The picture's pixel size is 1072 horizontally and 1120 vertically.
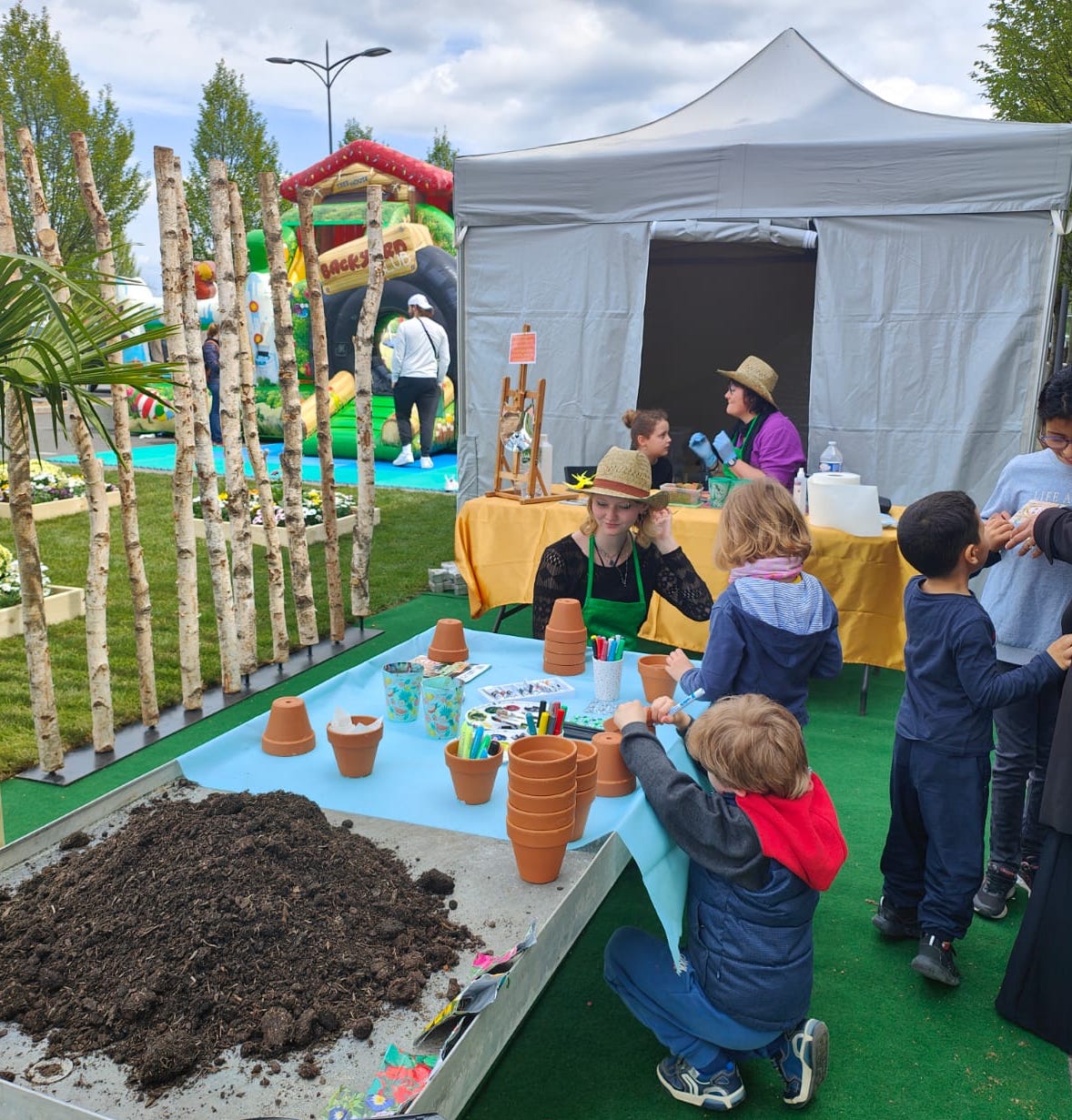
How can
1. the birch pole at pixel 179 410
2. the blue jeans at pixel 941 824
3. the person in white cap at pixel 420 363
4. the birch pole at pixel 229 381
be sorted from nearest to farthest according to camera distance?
1. the blue jeans at pixel 941 824
2. the birch pole at pixel 179 410
3. the birch pole at pixel 229 381
4. the person in white cap at pixel 420 363

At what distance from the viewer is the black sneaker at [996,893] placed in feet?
9.61

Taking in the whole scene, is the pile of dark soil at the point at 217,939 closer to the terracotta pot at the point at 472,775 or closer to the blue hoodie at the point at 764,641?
the terracotta pot at the point at 472,775

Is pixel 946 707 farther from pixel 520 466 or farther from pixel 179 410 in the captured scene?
pixel 520 466

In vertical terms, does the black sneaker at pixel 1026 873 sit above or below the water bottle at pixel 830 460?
below

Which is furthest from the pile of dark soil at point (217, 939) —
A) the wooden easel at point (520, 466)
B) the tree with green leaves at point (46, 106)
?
the tree with green leaves at point (46, 106)

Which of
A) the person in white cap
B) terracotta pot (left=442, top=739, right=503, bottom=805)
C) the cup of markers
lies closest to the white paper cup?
the cup of markers

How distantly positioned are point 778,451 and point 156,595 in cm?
421

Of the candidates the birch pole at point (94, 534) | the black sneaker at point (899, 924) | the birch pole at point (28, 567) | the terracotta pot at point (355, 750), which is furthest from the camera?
the birch pole at point (94, 534)

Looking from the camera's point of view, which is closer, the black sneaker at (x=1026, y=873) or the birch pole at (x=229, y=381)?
the black sneaker at (x=1026, y=873)

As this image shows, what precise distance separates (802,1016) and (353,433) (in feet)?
36.5

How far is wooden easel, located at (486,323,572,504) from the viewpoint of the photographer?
535 centimetres

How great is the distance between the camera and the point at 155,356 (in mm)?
17375

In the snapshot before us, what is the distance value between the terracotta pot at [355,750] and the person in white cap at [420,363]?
922cm

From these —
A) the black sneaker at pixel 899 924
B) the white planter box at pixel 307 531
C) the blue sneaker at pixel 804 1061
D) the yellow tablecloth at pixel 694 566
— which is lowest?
the black sneaker at pixel 899 924
